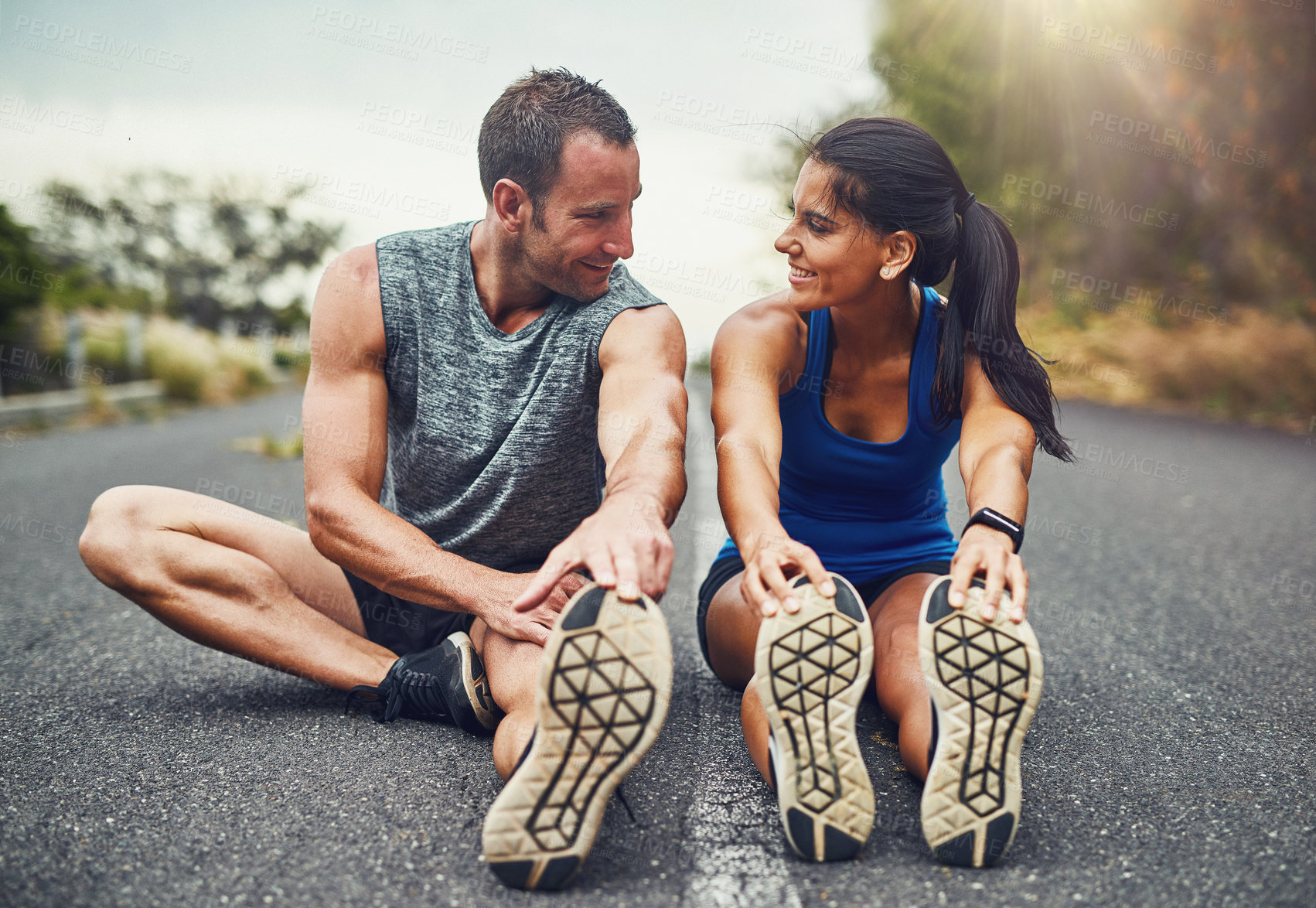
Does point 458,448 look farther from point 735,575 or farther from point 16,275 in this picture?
point 16,275

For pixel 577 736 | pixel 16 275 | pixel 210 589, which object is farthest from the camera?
pixel 16 275

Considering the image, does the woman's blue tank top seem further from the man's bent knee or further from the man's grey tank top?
the man's bent knee

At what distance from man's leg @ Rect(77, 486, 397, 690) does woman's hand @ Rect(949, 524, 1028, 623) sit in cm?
144

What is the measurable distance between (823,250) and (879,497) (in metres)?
0.70

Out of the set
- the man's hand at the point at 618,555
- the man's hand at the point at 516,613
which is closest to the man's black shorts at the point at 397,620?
the man's hand at the point at 516,613

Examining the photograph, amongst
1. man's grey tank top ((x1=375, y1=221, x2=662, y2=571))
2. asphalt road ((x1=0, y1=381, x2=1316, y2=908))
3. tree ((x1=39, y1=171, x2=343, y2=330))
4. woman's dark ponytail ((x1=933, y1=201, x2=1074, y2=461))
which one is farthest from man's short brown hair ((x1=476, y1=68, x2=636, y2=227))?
tree ((x1=39, y1=171, x2=343, y2=330))

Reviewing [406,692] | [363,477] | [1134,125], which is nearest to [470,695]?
[406,692]

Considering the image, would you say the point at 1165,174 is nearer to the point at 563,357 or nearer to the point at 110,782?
the point at 563,357

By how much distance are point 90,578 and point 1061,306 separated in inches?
658

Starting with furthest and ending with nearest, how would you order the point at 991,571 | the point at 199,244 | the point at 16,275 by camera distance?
the point at 199,244
the point at 16,275
the point at 991,571

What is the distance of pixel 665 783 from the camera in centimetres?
205

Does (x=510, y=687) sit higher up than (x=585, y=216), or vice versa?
(x=585, y=216)

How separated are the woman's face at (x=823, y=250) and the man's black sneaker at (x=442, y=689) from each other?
→ 1.17m

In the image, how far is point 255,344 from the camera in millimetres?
17859
